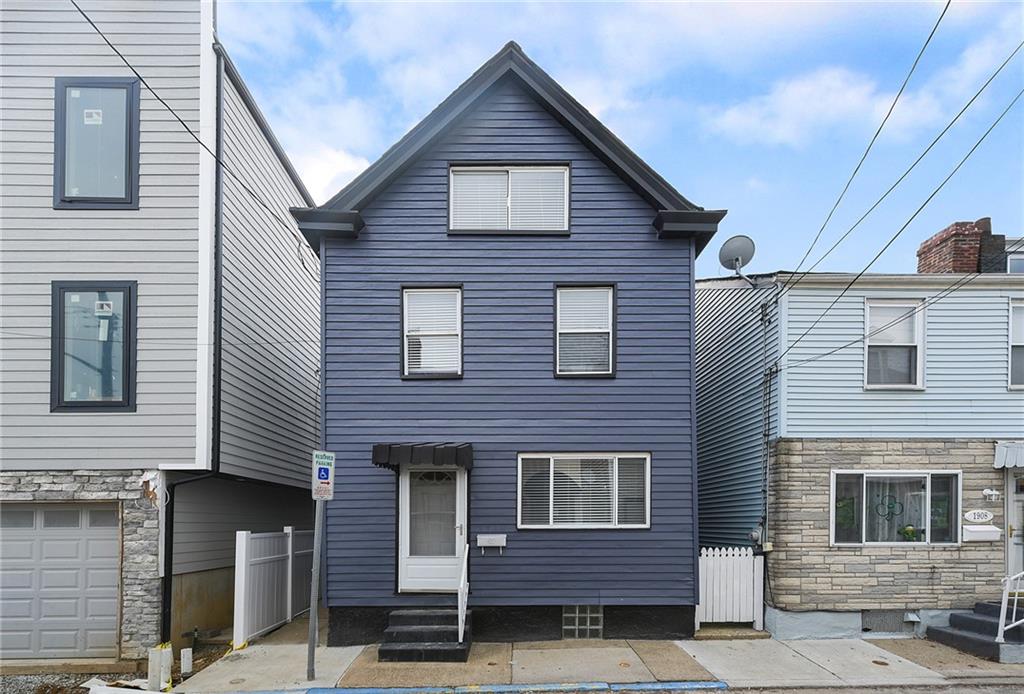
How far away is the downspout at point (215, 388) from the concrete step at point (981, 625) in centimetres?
1111

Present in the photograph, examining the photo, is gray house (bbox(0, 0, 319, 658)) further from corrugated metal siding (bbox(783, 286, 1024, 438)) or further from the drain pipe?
corrugated metal siding (bbox(783, 286, 1024, 438))

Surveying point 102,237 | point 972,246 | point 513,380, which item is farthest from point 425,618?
point 972,246

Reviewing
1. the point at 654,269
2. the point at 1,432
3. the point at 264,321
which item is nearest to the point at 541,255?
the point at 654,269

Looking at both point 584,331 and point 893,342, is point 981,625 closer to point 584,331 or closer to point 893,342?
point 893,342

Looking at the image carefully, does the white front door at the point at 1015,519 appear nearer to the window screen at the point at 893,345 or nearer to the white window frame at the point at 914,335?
→ the white window frame at the point at 914,335

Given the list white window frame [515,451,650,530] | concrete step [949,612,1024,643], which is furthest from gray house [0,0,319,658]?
concrete step [949,612,1024,643]

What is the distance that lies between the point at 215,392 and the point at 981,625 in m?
11.5

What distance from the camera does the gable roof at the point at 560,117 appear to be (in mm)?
10875

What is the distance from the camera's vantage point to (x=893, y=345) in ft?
36.4

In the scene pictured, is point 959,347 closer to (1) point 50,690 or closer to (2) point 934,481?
(2) point 934,481

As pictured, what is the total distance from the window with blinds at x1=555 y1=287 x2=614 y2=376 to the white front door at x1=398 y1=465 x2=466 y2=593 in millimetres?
2374

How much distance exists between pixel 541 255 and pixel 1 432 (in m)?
8.28

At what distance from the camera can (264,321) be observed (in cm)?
1317

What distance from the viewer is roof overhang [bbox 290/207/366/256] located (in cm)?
1069
